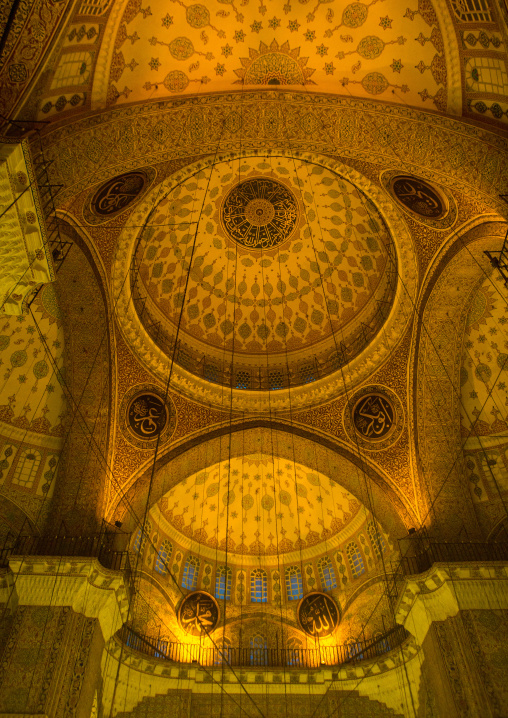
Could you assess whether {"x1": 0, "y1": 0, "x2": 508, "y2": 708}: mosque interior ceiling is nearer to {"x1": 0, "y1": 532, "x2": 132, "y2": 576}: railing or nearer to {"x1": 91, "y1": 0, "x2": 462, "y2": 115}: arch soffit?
{"x1": 91, "y1": 0, "x2": 462, "y2": 115}: arch soffit

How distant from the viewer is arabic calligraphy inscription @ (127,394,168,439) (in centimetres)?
1011

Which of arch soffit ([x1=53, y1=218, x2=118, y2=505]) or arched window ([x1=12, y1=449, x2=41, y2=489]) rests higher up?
arch soffit ([x1=53, y1=218, x2=118, y2=505])

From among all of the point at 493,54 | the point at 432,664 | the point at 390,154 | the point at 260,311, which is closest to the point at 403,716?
the point at 432,664

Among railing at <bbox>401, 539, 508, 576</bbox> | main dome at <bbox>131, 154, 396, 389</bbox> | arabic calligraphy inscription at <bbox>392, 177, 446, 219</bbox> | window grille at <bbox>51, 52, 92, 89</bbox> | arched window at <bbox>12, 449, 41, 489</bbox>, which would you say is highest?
main dome at <bbox>131, 154, 396, 389</bbox>

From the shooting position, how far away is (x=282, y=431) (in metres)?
10.8

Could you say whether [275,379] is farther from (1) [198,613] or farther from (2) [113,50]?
(2) [113,50]

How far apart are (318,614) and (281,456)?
12.8ft

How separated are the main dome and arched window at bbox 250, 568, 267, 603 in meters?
4.75

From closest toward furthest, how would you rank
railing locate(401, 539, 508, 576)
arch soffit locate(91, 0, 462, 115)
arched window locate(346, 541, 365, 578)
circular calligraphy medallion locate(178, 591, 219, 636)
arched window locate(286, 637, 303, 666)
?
arch soffit locate(91, 0, 462, 115) < railing locate(401, 539, 508, 576) < arched window locate(286, 637, 303, 666) < circular calligraphy medallion locate(178, 591, 219, 636) < arched window locate(346, 541, 365, 578)

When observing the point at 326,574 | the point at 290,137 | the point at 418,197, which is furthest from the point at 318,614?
the point at 290,137

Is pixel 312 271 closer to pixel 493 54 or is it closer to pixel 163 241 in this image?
pixel 163 241

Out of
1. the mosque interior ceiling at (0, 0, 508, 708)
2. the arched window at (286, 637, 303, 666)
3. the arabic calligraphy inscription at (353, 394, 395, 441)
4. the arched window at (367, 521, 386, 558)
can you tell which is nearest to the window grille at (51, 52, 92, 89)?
the mosque interior ceiling at (0, 0, 508, 708)

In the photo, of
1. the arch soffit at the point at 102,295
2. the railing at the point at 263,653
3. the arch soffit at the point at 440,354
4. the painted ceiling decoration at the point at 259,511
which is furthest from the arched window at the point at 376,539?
the arch soffit at the point at 102,295

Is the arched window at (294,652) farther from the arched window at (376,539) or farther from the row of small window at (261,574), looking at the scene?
the arched window at (376,539)
